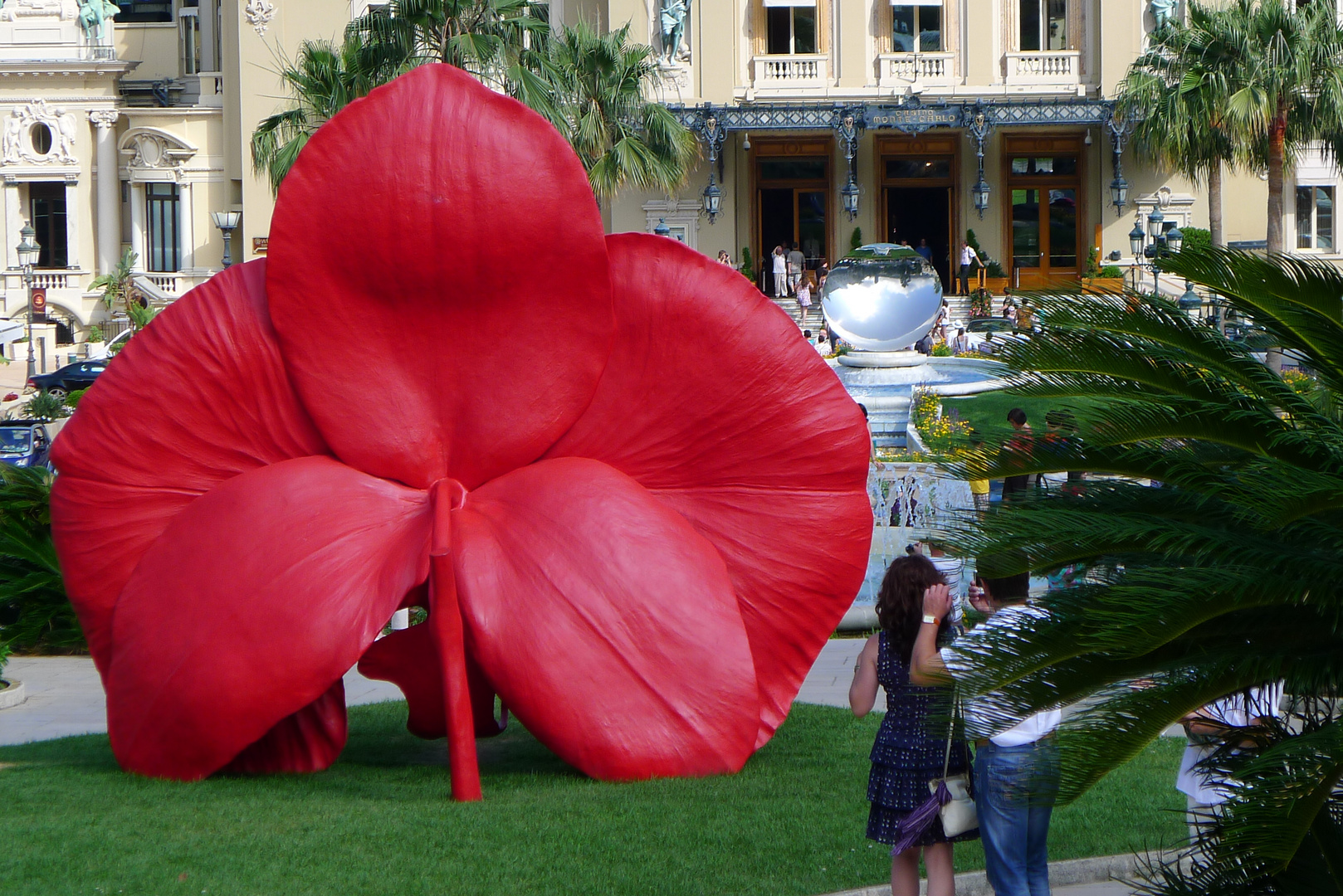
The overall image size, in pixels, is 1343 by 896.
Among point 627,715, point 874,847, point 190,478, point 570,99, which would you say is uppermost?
point 570,99

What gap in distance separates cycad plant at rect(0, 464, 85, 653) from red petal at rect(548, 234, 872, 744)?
4.46 meters

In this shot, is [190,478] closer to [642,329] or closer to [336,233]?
[336,233]

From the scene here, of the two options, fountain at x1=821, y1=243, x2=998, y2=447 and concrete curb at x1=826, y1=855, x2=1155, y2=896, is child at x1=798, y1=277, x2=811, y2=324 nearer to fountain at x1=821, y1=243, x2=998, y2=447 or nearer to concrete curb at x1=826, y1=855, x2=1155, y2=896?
fountain at x1=821, y1=243, x2=998, y2=447

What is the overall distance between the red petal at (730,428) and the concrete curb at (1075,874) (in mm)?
1453

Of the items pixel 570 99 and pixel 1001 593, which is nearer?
pixel 1001 593

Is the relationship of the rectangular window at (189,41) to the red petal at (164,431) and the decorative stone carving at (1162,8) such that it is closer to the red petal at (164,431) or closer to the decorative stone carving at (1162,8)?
the decorative stone carving at (1162,8)

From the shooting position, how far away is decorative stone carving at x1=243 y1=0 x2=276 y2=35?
41.3 m

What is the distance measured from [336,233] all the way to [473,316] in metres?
0.72

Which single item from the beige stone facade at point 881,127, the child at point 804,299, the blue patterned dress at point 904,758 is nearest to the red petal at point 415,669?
the blue patterned dress at point 904,758

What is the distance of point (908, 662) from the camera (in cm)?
530

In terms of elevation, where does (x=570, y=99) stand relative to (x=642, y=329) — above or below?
above

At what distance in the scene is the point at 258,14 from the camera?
41.4m

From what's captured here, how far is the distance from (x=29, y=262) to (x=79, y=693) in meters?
30.1

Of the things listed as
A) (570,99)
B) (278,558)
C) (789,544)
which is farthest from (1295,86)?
(278,558)
